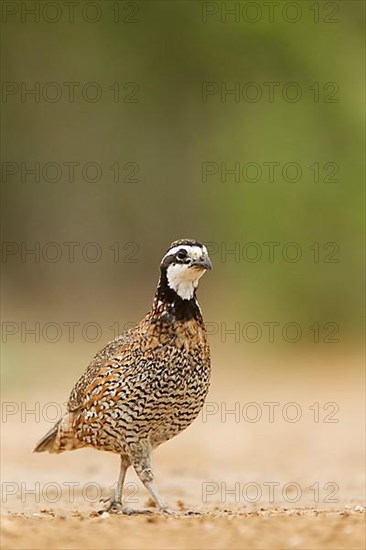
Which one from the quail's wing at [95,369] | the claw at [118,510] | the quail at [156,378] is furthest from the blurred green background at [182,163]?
the quail at [156,378]

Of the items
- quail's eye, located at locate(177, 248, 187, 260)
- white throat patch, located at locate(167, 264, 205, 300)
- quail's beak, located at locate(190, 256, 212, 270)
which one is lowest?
white throat patch, located at locate(167, 264, 205, 300)

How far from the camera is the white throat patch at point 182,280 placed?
9.45 m

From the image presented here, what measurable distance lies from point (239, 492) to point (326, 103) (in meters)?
13.6

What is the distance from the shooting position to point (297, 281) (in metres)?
25.2

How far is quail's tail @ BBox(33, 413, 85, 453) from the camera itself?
32.9 ft

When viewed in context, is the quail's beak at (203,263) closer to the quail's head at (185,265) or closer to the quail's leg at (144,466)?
the quail's head at (185,265)

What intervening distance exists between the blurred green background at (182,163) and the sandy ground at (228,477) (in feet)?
11.4

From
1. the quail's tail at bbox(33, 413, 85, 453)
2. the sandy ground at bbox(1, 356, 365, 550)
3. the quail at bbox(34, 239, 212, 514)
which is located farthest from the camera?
the quail's tail at bbox(33, 413, 85, 453)

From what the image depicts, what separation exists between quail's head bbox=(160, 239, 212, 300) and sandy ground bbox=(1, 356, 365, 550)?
1.55 metres

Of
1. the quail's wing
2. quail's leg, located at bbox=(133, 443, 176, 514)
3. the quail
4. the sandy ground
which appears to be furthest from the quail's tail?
quail's leg, located at bbox=(133, 443, 176, 514)

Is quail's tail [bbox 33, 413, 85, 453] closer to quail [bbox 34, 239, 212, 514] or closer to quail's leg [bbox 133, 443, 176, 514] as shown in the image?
quail [bbox 34, 239, 212, 514]

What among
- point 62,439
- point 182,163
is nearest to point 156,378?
point 62,439

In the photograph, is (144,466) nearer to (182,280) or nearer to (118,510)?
(118,510)

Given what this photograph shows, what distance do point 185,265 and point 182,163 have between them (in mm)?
21394
